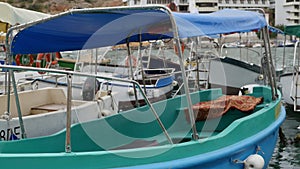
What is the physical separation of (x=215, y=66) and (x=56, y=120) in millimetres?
9746

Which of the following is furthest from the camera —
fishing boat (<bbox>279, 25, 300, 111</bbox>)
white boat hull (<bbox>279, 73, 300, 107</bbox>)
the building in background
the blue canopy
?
the building in background

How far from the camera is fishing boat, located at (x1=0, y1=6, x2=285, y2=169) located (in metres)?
4.41

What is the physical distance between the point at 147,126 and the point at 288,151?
12.8ft

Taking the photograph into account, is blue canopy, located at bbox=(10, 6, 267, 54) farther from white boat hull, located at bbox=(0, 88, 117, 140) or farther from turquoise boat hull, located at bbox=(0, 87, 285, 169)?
white boat hull, located at bbox=(0, 88, 117, 140)

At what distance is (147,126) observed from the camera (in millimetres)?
7270

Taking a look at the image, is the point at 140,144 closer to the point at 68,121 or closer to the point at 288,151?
the point at 68,121

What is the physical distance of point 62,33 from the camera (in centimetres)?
610

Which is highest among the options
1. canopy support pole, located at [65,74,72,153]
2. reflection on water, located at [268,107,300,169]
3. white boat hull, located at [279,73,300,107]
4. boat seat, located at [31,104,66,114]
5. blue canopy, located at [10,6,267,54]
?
blue canopy, located at [10,6,267,54]

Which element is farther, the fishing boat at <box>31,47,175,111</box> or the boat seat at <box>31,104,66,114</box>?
the fishing boat at <box>31,47,175,111</box>

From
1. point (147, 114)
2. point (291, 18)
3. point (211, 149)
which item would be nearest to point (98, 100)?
point (147, 114)

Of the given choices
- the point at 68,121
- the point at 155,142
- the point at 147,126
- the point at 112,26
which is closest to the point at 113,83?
the point at 147,126

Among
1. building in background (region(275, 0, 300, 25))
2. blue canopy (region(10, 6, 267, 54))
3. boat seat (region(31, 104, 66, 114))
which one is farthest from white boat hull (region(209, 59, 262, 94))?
building in background (region(275, 0, 300, 25))

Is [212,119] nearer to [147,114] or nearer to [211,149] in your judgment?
[147,114]

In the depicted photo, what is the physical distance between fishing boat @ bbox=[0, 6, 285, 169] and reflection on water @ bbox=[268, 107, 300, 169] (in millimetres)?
1396
